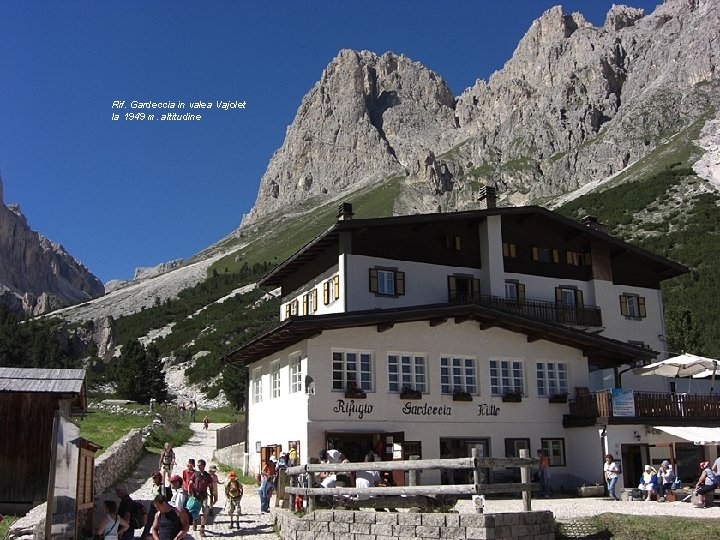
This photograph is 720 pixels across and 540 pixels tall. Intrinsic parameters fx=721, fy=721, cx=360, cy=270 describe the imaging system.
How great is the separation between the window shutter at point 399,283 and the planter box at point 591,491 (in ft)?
39.1

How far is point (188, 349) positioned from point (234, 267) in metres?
76.5

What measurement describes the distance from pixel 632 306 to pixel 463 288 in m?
12.1

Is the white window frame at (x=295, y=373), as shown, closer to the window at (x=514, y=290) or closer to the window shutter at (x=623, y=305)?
the window at (x=514, y=290)

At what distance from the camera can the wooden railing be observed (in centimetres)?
2716

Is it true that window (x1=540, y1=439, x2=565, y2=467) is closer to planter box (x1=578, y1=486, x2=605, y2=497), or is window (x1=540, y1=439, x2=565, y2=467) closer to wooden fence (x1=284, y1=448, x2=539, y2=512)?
planter box (x1=578, y1=486, x2=605, y2=497)

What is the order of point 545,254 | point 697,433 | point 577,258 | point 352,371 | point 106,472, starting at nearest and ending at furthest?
point 106,472
point 352,371
point 697,433
point 545,254
point 577,258

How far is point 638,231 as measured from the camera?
10312 centimetres

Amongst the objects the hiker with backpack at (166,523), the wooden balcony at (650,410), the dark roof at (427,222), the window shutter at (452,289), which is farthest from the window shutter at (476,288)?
the hiker with backpack at (166,523)

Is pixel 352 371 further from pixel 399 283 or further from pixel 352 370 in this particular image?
pixel 399 283

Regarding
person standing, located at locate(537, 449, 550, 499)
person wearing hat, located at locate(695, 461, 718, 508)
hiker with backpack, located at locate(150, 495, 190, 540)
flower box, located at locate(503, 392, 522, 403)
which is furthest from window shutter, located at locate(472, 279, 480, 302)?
hiker with backpack, located at locate(150, 495, 190, 540)

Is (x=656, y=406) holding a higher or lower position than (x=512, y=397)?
lower

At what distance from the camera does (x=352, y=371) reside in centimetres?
2572

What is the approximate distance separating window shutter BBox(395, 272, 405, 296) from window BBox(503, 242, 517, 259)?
260 inches

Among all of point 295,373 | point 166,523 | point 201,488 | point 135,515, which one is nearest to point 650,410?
point 295,373
